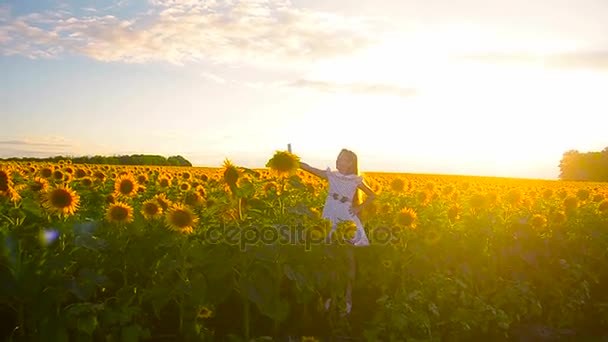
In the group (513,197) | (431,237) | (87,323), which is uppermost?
(513,197)

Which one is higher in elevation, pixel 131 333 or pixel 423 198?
pixel 423 198

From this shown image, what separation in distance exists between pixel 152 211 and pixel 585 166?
195 ft

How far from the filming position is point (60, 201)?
638 centimetres

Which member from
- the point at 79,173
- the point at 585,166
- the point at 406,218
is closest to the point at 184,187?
the point at 79,173

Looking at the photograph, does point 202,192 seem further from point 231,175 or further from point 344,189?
point 231,175

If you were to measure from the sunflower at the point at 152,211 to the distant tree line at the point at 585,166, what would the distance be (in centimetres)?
5760

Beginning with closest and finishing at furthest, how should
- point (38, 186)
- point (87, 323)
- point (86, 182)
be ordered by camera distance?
point (87, 323)
point (38, 186)
point (86, 182)

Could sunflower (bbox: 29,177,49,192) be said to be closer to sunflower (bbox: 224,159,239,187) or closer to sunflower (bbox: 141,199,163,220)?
sunflower (bbox: 141,199,163,220)

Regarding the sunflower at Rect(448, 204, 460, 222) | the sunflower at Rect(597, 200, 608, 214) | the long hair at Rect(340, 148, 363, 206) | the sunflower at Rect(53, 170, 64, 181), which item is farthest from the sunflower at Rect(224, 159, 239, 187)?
the sunflower at Rect(597, 200, 608, 214)

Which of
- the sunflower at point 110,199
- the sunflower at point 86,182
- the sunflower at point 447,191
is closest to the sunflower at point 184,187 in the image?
the sunflower at point 86,182

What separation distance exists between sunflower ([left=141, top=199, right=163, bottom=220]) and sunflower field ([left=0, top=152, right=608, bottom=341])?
0.07 ft

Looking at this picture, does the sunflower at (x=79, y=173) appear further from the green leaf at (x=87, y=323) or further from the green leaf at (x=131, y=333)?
the green leaf at (x=87, y=323)

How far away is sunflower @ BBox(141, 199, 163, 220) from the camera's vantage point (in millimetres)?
6213

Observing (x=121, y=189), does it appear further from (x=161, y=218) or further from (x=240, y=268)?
(x=240, y=268)
